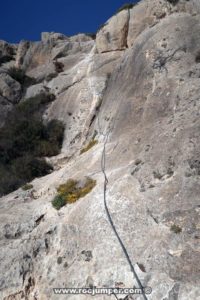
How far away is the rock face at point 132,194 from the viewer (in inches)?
497

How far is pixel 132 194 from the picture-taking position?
15.3m

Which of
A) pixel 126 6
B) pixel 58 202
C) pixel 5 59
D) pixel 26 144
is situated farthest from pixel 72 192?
pixel 5 59

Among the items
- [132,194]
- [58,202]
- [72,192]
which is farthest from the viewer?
[72,192]

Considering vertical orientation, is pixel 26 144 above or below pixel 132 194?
above

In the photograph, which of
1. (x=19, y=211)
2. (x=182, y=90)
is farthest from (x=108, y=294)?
(x=182, y=90)

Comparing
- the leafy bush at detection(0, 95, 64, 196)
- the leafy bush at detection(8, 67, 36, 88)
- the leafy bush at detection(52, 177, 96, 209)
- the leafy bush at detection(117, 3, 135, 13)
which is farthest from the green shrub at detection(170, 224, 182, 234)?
the leafy bush at detection(8, 67, 36, 88)

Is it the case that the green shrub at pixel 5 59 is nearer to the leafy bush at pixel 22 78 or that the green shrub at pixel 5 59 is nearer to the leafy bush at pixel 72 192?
the leafy bush at pixel 22 78

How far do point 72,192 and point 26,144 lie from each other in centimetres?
1181

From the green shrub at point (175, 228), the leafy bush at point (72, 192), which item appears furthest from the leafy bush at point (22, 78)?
the green shrub at point (175, 228)

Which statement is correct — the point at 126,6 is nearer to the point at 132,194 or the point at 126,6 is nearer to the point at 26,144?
the point at 26,144

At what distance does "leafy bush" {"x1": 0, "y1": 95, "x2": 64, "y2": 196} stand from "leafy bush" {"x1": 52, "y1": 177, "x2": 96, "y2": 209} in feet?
21.0

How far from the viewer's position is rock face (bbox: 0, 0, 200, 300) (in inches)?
497

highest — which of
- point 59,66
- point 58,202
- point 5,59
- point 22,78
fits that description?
point 5,59

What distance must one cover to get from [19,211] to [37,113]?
1486 centimetres
